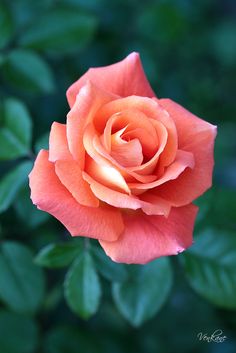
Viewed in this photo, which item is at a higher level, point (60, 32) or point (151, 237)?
point (60, 32)

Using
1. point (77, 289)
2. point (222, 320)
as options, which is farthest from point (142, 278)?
point (222, 320)

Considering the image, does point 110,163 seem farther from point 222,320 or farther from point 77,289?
point 222,320

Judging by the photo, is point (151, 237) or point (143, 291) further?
point (143, 291)

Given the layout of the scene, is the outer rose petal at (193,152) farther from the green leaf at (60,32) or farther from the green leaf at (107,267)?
the green leaf at (60,32)

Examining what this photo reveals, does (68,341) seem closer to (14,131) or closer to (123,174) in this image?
(14,131)

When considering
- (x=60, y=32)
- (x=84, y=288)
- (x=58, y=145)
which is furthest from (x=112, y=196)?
(x=60, y=32)

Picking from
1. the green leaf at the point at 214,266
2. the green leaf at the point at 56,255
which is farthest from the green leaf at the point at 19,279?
the green leaf at the point at 214,266
